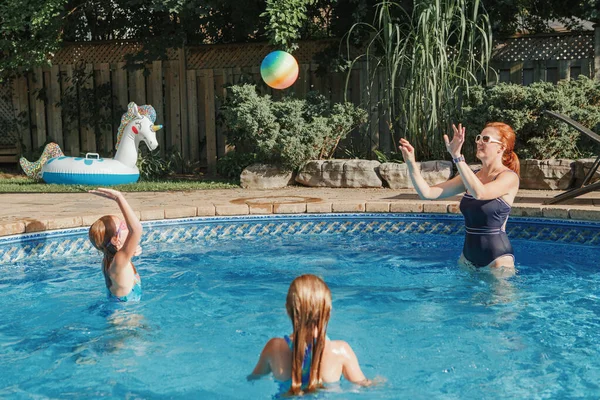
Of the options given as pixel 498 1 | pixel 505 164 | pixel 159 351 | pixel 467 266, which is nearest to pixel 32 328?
pixel 159 351

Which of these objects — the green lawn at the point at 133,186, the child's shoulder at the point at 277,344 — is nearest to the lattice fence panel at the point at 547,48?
the green lawn at the point at 133,186

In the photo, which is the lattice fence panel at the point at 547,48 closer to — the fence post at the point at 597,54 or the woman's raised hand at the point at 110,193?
the fence post at the point at 597,54

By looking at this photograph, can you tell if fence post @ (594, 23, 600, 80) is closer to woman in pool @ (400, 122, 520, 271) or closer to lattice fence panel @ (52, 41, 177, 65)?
woman in pool @ (400, 122, 520, 271)

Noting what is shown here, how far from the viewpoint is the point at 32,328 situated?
15.2ft

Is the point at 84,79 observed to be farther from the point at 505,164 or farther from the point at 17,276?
the point at 505,164

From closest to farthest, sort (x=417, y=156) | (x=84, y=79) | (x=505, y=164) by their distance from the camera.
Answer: (x=505, y=164) → (x=417, y=156) → (x=84, y=79)

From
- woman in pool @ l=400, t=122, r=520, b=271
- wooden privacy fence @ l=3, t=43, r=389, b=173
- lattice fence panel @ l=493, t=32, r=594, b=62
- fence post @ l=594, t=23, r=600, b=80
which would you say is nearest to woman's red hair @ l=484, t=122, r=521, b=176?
woman in pool @ l=400, t=122, r=520, b=271

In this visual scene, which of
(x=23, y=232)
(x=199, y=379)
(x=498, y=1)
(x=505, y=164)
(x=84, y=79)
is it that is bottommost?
(x=199, y=379)

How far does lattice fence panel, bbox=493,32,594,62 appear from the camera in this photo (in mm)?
10219

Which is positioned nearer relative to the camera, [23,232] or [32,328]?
[32,328]

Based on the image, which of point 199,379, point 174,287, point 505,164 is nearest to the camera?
point 199,379

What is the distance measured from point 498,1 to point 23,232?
688 centimetres

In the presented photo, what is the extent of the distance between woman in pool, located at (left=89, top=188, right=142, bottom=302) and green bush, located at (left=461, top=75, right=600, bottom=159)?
565cm

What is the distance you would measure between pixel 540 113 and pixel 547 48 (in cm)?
191
